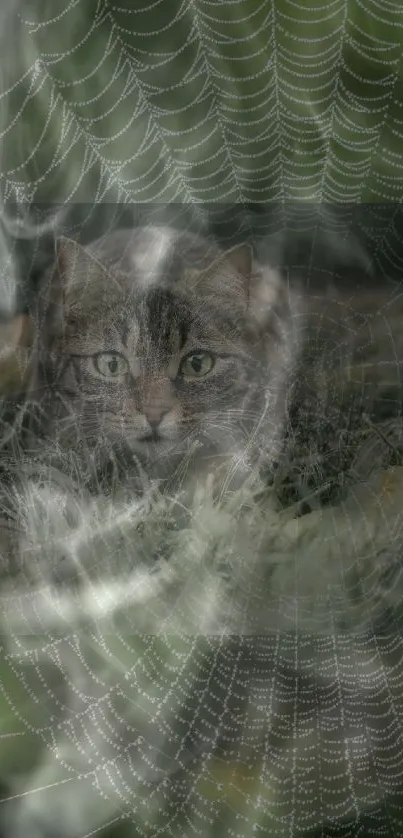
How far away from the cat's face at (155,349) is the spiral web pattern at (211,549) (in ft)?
0.12

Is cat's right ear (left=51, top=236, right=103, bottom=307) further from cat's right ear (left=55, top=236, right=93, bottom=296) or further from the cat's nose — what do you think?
the cat's nose

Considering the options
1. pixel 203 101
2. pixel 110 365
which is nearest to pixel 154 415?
pixel 110 365

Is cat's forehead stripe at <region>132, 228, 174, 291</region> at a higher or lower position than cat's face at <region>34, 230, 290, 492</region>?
higher

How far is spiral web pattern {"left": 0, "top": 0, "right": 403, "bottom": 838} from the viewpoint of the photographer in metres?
0.57

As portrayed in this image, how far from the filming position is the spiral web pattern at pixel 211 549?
0.57 m

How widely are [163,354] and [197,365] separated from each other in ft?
0.10

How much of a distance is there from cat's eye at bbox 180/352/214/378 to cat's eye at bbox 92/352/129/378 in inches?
2.0

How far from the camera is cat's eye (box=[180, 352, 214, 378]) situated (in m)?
0.62

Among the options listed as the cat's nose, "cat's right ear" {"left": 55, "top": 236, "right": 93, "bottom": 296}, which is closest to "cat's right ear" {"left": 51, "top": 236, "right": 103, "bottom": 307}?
"cat's right ear" {"left": 55, "top": 236, "right": 93, "bottom": 296}

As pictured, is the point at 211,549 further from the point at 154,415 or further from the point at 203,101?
the point at 203,101

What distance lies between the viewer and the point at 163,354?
624mm

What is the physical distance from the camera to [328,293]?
638 millimetres

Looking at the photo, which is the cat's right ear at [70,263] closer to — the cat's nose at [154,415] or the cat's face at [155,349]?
the cat's face at [155,349]

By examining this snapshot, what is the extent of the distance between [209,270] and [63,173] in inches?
5.6
